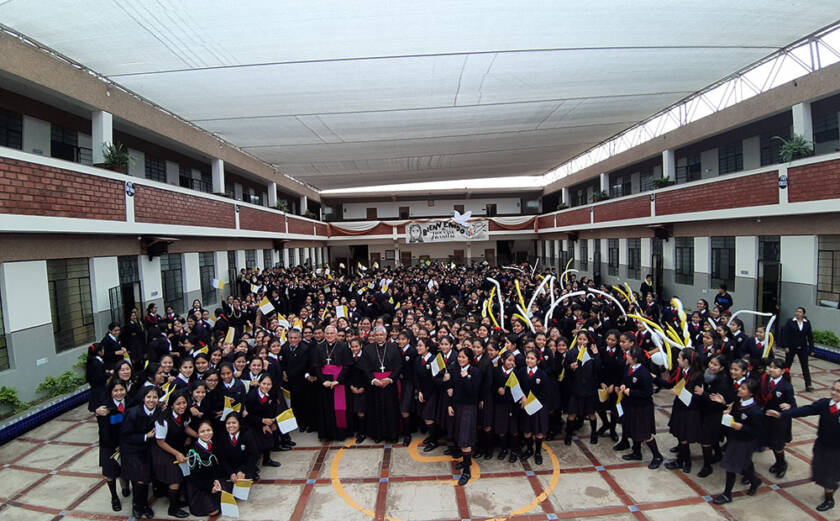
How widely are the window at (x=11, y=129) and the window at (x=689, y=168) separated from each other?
18.7 m

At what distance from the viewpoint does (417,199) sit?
30219 millimetres

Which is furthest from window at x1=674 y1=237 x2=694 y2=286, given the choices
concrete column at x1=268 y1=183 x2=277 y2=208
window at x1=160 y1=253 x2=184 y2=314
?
concrete column at x1=268 y1=183 x2=277 y2=208

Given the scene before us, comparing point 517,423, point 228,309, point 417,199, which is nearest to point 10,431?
point 228,309

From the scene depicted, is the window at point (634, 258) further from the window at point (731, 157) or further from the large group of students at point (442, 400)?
the large group of students at point (442, 400)

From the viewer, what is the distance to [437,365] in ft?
17.5

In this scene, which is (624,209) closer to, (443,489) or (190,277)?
(443,489)

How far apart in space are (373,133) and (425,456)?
10014mm

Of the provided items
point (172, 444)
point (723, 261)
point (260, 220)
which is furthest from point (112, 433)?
point (723, 261)

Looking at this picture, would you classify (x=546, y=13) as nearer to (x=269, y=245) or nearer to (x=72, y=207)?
(x=72, y=207)

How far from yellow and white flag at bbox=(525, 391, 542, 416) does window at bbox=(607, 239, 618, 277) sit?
14845mm

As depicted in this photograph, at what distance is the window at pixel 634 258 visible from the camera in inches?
627

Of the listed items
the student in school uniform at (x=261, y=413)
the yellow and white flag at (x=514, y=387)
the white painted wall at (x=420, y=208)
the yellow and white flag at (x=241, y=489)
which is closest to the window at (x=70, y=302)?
the student in school uniform at (x=261, y=413)

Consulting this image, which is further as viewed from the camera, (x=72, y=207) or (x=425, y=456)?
(x=72, y=207)

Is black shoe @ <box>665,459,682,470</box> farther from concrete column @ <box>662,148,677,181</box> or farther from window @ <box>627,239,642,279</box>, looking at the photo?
window @ <box>627,239,642,279</box>
